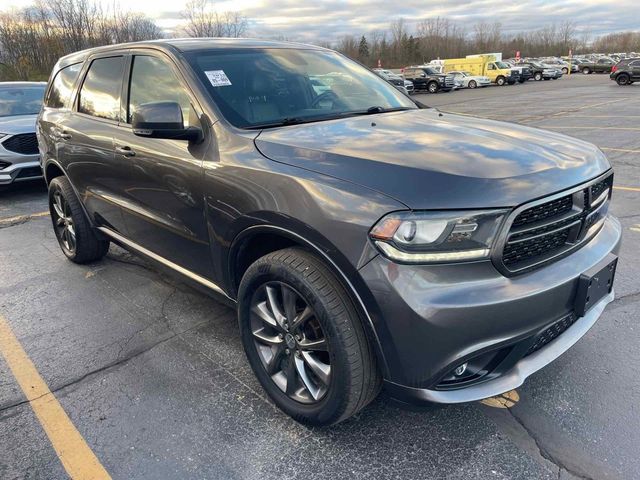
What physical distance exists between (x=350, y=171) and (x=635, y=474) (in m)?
1.75

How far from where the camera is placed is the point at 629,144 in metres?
10.2

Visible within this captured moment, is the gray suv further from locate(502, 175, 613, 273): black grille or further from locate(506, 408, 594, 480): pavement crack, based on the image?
locate(506, 408, 594, 480): pavement crack

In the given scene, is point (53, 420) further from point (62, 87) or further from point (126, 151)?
point (62, 87)

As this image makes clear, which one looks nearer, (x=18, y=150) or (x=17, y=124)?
(x=18, y=150)

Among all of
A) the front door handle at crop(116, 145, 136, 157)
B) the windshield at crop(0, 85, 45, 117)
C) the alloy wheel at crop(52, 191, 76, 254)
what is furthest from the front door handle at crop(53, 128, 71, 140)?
the windshield at crop(0, 85, 45, 117)

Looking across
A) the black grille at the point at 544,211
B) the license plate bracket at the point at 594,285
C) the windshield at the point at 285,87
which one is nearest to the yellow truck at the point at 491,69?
the windshield at the point at 285,87

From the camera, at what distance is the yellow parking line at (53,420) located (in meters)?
2.33

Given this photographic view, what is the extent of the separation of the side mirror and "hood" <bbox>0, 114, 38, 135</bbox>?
6.24m

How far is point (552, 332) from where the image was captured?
2252mm

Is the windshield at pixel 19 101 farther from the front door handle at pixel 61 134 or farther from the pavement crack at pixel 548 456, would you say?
the pavement crack at pixel 548 456

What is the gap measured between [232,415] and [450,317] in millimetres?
1344

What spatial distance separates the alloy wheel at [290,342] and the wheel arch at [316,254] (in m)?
0.22

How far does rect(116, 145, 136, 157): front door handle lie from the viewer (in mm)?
3332

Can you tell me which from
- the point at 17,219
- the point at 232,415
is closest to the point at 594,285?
the point at 232,415
